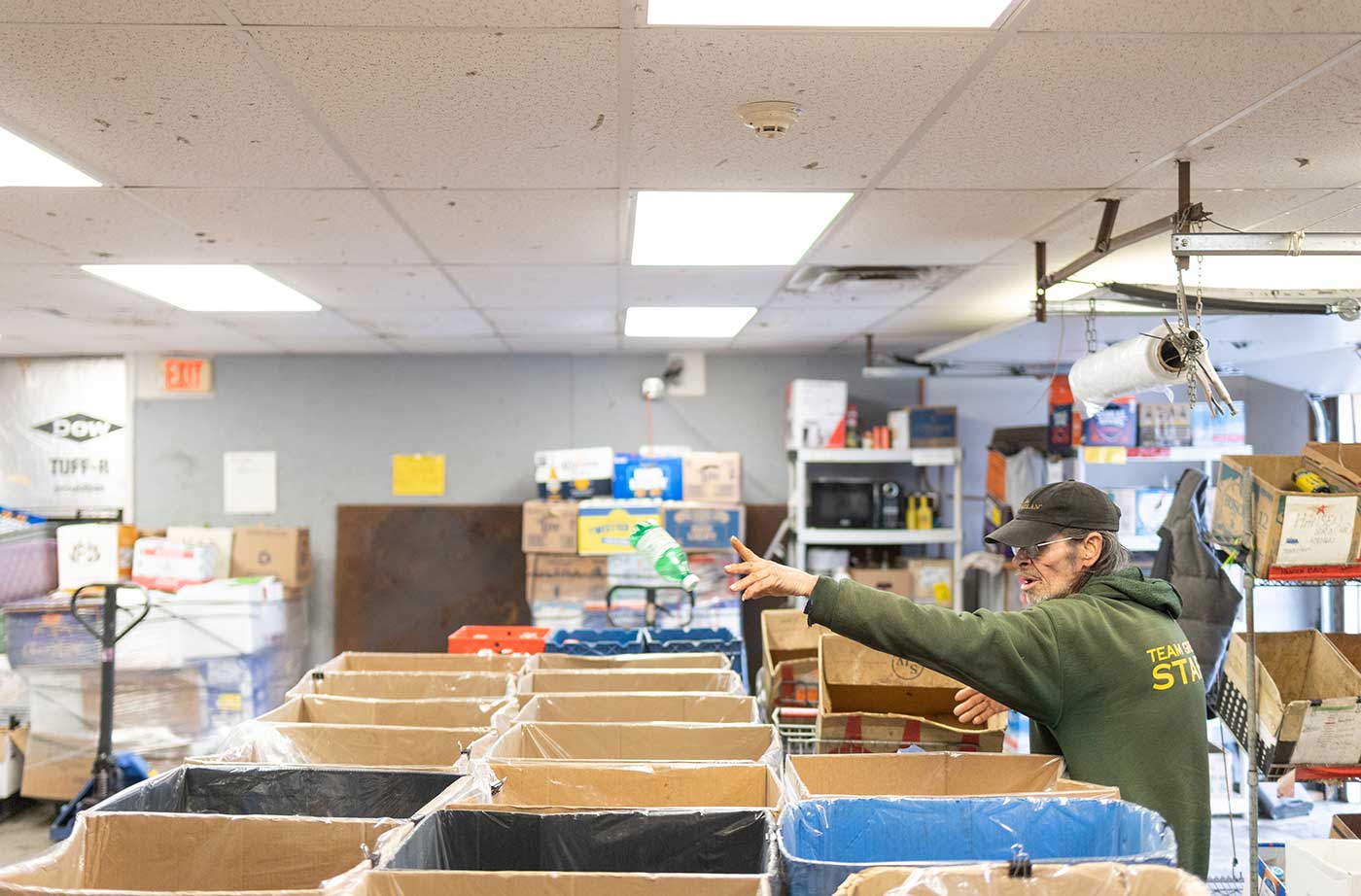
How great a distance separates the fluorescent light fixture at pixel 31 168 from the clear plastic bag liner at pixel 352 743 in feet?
4.64

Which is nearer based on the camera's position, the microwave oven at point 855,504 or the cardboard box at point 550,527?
the microwave oven at point 855,504

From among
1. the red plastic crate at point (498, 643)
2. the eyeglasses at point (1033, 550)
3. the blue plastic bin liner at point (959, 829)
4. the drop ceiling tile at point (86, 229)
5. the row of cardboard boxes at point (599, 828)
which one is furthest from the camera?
the red plastic crate at point (498, 643)

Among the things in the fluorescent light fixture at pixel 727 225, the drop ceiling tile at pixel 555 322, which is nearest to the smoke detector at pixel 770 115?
the fluorescent light fixture at pixel 727 225

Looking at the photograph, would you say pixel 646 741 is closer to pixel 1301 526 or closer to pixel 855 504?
pixel 1301 526

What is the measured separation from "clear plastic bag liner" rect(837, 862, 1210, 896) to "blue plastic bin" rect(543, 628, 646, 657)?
7.78 ft

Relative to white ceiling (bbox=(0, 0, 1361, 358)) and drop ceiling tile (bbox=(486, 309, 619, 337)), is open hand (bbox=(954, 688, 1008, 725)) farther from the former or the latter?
drop ceiling tile (bbox=(486, 309, 619, 337))

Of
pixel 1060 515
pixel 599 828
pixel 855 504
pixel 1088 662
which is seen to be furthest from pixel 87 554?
pixel 1088 662

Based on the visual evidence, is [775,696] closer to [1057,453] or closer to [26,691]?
[1057,453]

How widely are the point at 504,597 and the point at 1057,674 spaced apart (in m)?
4.93

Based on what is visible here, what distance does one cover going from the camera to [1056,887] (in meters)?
1.34

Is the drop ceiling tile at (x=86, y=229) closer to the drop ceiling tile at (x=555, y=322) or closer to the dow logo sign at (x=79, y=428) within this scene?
the drop ceiling tile at (x=555, y=322)

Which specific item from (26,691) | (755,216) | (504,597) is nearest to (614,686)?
(755,216)

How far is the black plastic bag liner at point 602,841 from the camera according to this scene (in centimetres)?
168

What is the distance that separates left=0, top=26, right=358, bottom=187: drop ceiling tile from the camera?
69.8 inches
